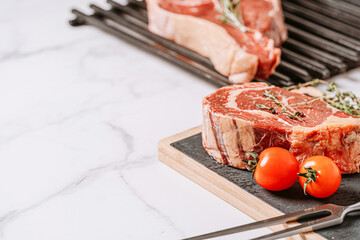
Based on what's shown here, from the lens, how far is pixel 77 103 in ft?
7.86

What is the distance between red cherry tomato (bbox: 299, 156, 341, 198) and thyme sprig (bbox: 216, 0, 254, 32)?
1040 mm

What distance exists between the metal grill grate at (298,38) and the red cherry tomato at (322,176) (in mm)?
805

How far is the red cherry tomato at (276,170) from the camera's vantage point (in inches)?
63.6

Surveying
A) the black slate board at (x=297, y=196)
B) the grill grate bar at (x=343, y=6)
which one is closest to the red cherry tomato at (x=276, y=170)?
the black slate board at (x=297, y=196)

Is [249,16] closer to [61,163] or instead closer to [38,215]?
[61,163]

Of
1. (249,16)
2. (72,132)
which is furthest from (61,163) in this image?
(249,16)

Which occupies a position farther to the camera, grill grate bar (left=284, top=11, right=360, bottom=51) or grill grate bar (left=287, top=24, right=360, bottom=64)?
grill grate bar (left=284, top=11, right=360, bottom=51)

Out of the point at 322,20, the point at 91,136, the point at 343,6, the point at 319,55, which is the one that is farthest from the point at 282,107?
the point at 343,6

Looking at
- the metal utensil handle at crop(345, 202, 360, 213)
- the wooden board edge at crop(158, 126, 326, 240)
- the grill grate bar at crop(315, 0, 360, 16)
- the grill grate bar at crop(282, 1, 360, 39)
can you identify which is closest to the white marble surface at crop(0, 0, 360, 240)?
the wooden board edge at crop(158, 126, 326, 240)

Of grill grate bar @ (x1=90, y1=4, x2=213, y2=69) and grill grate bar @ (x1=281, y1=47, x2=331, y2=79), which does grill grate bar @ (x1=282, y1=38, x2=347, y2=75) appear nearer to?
grill grate bar @ (x1=281, y1=47, x2=331, y2=79)

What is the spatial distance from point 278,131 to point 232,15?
102cm

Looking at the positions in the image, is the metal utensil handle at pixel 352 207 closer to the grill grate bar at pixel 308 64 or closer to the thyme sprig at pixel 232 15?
the grill grate bar at pixel 308 64

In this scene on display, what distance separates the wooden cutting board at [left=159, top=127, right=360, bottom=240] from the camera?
1533 millimetres

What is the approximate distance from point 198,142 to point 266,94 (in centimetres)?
27
